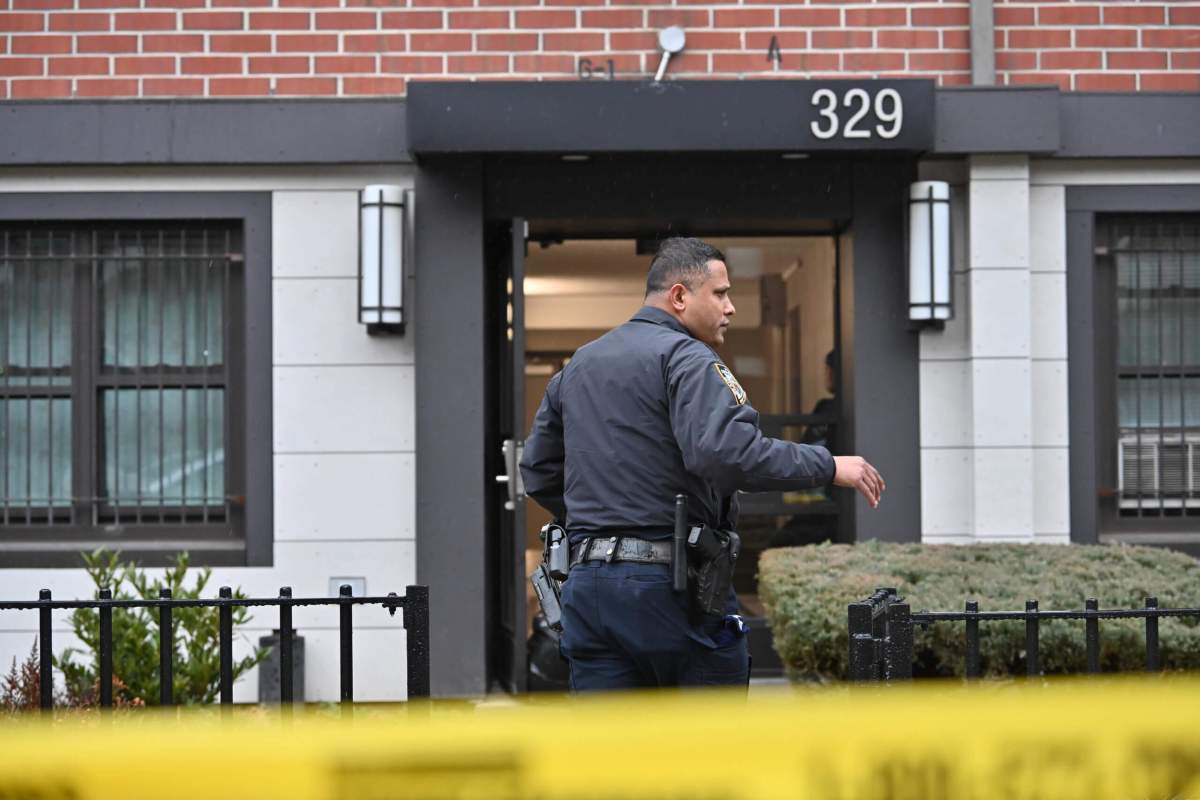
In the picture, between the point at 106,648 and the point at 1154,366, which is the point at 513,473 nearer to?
the point at 106,648

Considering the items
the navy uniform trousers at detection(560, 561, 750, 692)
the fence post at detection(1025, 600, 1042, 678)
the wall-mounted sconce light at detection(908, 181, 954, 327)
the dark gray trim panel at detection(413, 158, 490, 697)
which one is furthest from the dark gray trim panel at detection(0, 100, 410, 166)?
the fence post at detection(1025, 600, 1042, 678)

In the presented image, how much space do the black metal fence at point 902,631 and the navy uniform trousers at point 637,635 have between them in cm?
40

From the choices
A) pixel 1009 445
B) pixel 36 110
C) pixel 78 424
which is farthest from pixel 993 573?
pixel 36 110

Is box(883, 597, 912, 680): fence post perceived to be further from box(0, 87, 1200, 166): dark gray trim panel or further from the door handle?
box(0, 87, 1200, 166): dark gray trim panel

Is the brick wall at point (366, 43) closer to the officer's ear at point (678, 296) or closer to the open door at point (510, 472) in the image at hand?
the open door at point (510, 472)

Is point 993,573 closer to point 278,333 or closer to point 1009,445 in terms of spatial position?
point 1009,445

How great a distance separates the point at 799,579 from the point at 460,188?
301 cm

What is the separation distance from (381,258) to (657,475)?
12.4ft

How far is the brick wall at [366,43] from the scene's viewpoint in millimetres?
7875

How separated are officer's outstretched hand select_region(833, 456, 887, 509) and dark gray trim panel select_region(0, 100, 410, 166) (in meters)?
4.34

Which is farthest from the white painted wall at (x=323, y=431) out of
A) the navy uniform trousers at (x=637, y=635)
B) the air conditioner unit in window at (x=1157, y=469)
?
the air conditioner unit in window at (x=1157, y=469)

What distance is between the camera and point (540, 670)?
785cm

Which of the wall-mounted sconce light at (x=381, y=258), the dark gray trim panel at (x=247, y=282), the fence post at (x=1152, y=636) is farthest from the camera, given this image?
the dark gray trim panel at (x=247, y=282)

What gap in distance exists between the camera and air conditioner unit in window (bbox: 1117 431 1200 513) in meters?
8.05
